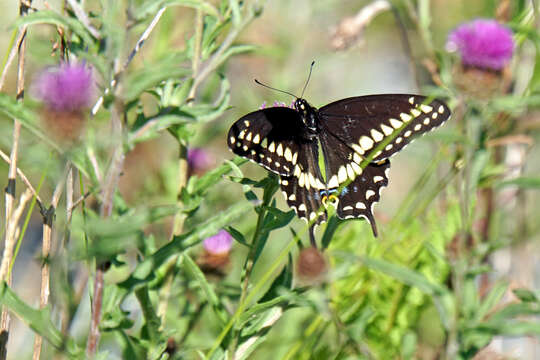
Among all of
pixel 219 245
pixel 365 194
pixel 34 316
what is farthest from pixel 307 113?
pixel 34 316

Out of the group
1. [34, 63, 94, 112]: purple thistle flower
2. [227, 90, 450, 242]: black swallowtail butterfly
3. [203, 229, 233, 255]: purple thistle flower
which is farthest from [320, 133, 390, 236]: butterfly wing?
[34, 63, 94, 112]: purple thistle flower

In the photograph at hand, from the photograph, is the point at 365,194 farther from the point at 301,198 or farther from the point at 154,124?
the point at 154,124

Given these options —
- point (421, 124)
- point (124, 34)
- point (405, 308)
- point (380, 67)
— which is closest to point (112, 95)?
point (124, 34)

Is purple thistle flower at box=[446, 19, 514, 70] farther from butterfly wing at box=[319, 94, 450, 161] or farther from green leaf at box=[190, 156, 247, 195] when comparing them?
green leaf at box=[190, 156, 247, 195]

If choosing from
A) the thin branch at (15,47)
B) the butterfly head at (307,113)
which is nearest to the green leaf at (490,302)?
the butterfly head at (307,113)

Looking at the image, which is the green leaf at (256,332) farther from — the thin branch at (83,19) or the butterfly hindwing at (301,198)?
the thin branch at (83,19)

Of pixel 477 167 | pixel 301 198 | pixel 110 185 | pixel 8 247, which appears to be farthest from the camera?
pixel 301 198
